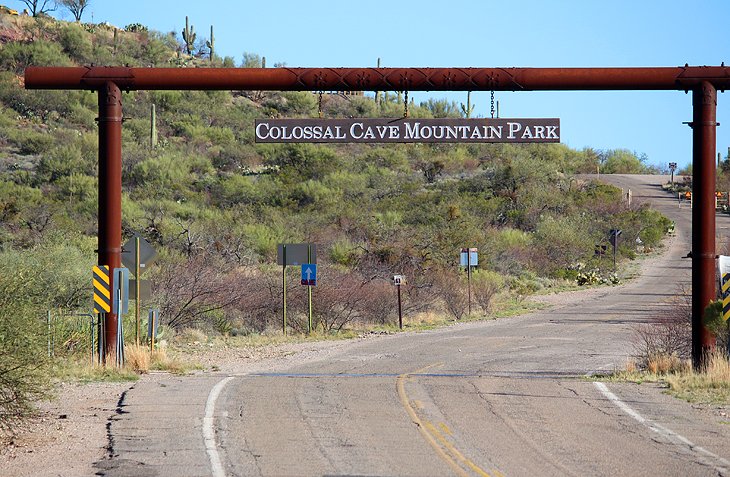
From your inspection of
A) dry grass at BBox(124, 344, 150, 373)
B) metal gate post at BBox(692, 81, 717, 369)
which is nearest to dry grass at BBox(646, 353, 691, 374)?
metal gate post at BBox(692, 81, 717, 369)

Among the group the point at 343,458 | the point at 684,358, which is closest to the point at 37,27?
the point at 684,358

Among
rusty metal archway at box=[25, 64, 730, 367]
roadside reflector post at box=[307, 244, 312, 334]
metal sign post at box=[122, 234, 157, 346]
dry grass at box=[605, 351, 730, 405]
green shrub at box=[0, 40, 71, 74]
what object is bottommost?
dry grass at box=[605, 351, 730, 405]

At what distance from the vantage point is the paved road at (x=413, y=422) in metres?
11.9

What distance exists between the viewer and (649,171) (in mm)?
133875

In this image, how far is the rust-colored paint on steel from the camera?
2056cm

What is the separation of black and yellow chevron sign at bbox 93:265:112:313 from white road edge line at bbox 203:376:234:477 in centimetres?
302

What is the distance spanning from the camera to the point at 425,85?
68.2 feet

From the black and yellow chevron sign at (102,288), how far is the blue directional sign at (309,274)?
34.2 ft

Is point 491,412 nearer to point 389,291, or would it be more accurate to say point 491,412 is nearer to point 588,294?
point 389,291

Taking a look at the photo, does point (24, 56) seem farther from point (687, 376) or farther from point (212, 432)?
point (212, 432)

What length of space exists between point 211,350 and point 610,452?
15582 mm

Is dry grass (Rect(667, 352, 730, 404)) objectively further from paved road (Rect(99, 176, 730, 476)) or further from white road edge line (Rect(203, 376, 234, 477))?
white road edge line (Rect(203, 376, 234, 477))

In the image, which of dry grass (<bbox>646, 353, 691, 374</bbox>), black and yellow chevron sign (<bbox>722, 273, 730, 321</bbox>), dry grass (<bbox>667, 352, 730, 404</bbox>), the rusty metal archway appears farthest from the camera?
dry grass (<bbox>646, 353, 691, 374</bbox>)

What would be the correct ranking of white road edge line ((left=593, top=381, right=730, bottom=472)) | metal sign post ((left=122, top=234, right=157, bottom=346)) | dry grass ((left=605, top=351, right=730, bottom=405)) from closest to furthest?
white road edge line ((left=593, top=381, right=730, bottom=472)), dry grass ((left=605, top=351, right=730, bottom=405)), metal sign post ((left=122, top=234, right=157, bottom=346))
